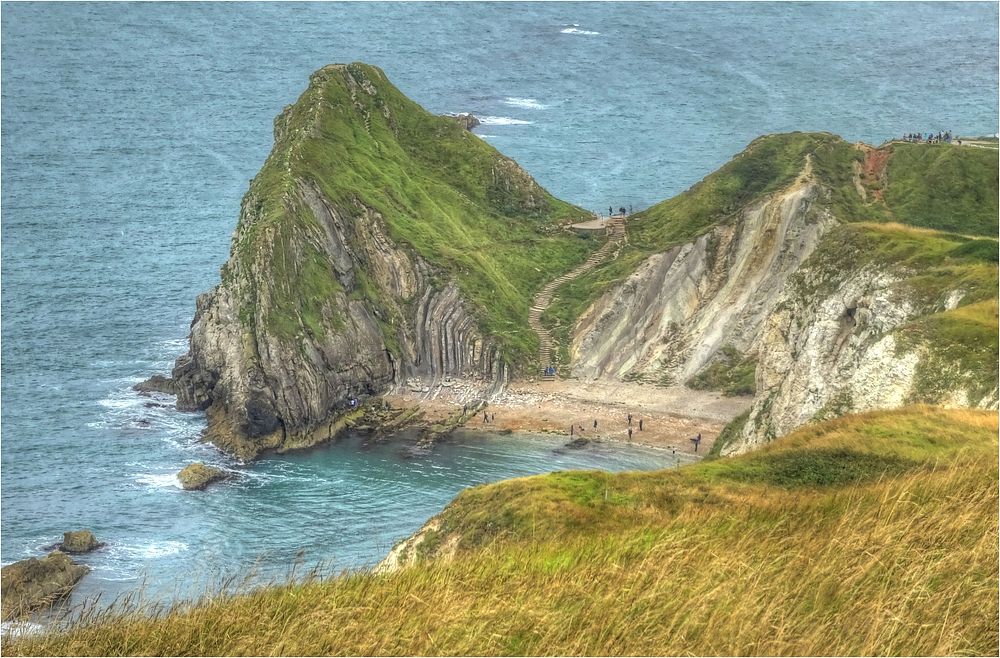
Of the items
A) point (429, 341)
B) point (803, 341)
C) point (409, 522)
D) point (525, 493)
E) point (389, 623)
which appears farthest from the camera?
point (429, 341)

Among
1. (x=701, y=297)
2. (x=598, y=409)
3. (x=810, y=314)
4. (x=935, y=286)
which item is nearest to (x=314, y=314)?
(x=598, y=409)

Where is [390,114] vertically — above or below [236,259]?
above

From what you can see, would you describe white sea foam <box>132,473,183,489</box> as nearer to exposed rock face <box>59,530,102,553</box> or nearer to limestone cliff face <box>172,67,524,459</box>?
limestone cliff face <box>172,67,524,459</box>

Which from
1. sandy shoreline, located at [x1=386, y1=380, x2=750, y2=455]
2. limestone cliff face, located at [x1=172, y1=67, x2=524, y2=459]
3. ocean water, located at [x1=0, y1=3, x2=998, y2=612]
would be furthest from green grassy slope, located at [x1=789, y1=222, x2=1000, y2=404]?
limestone cliff face, located at [x1=172, y1=67, x2=524, y2=459]

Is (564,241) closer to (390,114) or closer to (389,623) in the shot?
(390,114)

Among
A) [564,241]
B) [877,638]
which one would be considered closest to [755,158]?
[564,241]

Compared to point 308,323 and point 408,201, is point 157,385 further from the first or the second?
point 408,201
